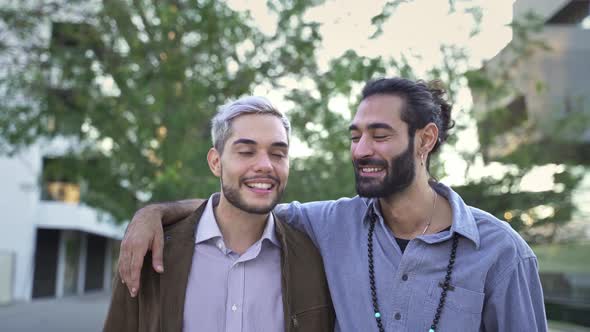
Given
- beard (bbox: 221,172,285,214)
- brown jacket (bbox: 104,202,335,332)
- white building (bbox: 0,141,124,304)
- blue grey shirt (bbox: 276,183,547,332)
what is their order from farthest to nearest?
white building (bbox: 0,141,124,304), beard (bbox: 221,172,285,214), brown jacket (bbox: 104,202,335,332), blue grey shirt (bbox: 276,183,547,332)

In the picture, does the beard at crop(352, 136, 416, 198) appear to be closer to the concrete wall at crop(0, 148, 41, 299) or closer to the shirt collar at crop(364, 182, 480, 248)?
the shirt collar at crop(364, 182, 480, 248)

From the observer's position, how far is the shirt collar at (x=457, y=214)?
2.98 meters

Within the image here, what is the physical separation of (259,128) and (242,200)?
369 mm

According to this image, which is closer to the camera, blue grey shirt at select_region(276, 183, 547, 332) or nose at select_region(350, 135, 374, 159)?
blue grey shirt at select_region(276, 183, 547, 332)

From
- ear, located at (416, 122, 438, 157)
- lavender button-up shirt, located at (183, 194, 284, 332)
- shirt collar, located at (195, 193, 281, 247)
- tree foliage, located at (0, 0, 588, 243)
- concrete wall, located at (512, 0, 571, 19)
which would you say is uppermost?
concrete wall, located at (512, 0, 571, 19)

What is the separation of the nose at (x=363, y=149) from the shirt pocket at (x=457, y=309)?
0.70 metres

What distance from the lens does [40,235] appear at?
28.8 metres

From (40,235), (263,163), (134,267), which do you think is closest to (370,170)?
(263,163)

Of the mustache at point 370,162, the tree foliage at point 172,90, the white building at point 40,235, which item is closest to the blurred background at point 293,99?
the tree foliage at point 172,90

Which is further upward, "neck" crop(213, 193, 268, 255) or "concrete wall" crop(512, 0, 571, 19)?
"concrete wall" crop(512, 0, 571, 19)

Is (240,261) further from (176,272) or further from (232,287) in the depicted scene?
(176,272)

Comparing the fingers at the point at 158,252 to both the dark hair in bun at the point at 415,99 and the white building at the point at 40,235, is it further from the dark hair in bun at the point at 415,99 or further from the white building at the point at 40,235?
the white building at the point at 40,235

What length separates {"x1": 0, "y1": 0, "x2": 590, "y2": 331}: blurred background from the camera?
7883 mm

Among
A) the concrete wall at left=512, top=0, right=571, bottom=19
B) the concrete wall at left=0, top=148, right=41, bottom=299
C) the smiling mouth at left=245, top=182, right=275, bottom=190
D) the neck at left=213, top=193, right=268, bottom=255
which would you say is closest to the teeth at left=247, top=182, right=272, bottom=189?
the smiling mouth at left=245, top=182, right=275, bottom=190
